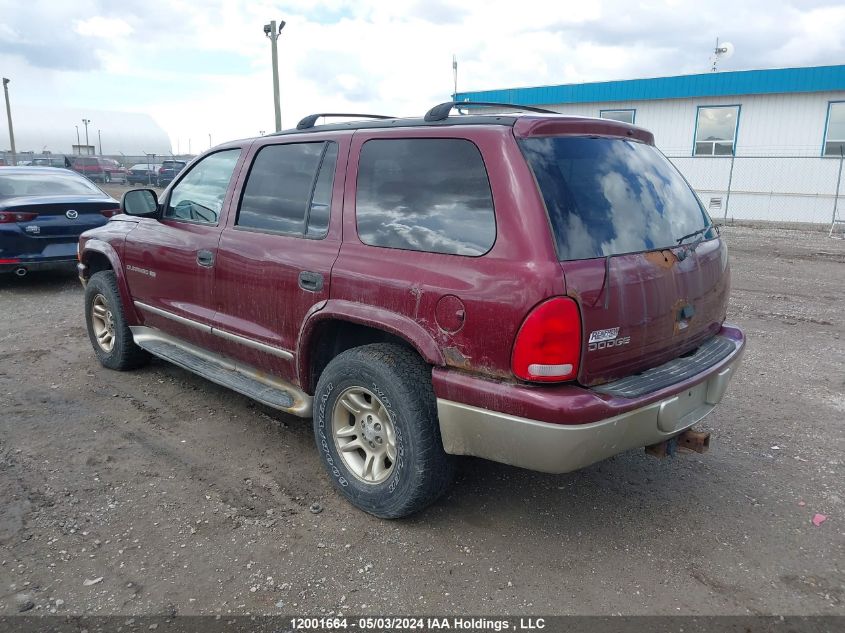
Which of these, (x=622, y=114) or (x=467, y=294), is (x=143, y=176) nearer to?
(x=622, y=114)

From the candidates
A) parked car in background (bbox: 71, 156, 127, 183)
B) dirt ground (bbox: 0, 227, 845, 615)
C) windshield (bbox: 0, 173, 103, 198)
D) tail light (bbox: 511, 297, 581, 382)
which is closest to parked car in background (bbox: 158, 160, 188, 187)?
parked car in background (bbox: 71, 156, 127, 183)

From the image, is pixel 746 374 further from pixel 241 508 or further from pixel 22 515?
pixel 22 515

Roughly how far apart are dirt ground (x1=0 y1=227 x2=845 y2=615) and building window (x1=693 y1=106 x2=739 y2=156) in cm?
1732

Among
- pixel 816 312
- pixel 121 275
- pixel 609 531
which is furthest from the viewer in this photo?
pixel 816 312

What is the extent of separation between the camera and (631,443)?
2.79 m

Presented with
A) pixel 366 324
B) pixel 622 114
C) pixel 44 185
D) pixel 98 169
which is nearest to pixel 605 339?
pixel 366 324

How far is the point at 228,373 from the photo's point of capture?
4.10 metres

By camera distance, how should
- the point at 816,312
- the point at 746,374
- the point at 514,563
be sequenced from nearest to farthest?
the point at 514,563, the point at 746,374, the point at 816,312

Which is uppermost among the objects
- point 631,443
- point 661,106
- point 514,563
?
point 661,106

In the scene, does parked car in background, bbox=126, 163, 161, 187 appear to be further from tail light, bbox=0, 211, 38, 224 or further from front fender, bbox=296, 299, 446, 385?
front fender, bbox=296, 299, 446, 385

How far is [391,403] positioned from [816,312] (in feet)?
21.6

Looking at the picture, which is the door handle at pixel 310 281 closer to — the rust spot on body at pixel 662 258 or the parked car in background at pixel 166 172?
the rust spot on body at pixel 662 258

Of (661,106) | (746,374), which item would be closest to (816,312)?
(746,374)

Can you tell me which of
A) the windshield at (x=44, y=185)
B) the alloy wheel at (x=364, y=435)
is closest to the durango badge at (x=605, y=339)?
the alloy wheel at (x=364, y=435)
